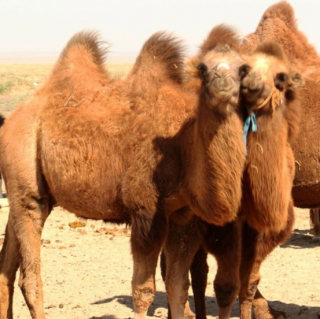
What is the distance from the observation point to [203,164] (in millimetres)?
5789

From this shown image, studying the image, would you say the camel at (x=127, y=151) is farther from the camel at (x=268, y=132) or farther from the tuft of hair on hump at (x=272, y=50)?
the tuft of hair on hump at (x=272, y=50)

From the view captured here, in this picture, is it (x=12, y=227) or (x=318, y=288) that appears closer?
(x=12, y=227)

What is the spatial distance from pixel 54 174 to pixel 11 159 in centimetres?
56

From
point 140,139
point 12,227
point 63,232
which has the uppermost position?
point 140,139

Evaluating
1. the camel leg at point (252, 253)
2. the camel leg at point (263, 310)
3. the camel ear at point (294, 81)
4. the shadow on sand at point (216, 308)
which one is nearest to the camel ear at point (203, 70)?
the camel ear at point (294, 81)

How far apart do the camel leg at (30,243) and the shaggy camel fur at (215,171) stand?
1.23 meters

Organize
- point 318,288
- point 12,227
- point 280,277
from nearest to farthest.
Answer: point 12,227 → point 318,288 → point 280,277

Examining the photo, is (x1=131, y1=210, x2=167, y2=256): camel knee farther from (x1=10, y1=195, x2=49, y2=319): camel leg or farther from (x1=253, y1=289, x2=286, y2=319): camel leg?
(x1=253, y1=289, x2=286, y2=319): camel leg

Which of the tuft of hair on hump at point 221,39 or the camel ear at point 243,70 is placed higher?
the tuft of hair on hump at point 221,39

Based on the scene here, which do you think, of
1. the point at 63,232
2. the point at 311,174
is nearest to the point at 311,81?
the point at 311,174

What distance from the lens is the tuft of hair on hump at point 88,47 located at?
297 inches

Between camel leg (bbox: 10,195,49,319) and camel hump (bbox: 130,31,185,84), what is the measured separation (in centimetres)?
147

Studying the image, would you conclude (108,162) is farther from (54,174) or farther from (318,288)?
(318,288)

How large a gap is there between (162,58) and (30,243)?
6.50 ft
